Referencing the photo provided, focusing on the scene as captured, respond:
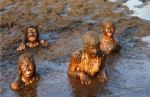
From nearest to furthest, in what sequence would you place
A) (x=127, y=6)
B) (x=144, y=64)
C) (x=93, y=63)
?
(x=93, y=63)
(x=144, y=64)
(x=127, y=6)

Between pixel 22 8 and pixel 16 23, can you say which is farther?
pixel 22 8

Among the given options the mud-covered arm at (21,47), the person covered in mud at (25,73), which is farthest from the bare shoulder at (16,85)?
the mud-covered arm at (21,47)

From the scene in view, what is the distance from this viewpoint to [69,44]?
432 inches

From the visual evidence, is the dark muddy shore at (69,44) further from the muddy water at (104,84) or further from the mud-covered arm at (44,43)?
the mud-covered arm at (44,43)

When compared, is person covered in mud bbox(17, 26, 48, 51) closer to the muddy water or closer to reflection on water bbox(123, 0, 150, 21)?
the muddy water

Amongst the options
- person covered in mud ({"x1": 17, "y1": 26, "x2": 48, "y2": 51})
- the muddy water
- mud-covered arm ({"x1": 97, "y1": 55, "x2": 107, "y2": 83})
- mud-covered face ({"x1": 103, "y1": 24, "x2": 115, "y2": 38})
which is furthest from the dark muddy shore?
mud-covered face ({"x1": 103, "y1": 24, "x2": 115, "y2": 38})

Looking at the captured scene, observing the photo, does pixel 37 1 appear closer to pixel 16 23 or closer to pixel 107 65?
pixel 16 23

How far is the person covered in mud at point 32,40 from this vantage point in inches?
425

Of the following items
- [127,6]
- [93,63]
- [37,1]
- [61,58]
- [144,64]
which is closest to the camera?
[93,63]

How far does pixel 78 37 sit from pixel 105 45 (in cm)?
152

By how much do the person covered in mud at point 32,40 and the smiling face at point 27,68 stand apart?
247cm

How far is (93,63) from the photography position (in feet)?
27.5

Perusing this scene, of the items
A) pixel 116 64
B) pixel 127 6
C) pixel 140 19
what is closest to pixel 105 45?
pixel 116 64

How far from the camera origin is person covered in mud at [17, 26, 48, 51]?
35.4 feet
